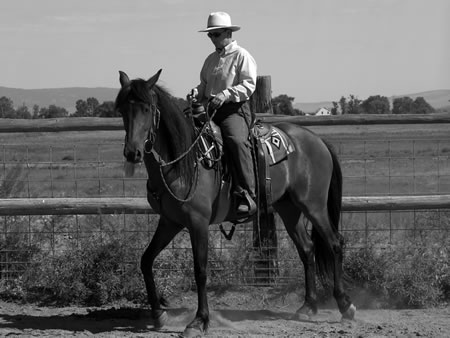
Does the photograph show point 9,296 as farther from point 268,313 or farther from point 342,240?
point 342,240

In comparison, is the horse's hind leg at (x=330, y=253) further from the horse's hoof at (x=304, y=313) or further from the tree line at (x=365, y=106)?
the tree line at (x=365, y=106)

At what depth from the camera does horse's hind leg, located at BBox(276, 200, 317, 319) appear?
754cm

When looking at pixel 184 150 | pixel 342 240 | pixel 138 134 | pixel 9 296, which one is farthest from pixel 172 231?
pixel 9 296

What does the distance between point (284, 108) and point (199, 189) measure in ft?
33.8

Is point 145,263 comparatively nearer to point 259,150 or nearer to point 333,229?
point 259,150

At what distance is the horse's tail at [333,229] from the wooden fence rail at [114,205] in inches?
13.0

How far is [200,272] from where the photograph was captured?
6574 millimetres

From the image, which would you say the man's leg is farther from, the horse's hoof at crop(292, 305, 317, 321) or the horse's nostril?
the horse's hoof at crop(292, 305, 317, 321)

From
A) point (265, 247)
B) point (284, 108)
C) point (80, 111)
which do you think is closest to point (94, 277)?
point (265, 247)

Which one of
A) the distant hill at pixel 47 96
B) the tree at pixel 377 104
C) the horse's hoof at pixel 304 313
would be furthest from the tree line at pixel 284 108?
the distant hill at pixel 47 96

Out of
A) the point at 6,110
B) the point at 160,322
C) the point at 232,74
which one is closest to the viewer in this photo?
the point at 232,74

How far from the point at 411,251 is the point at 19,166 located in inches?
183

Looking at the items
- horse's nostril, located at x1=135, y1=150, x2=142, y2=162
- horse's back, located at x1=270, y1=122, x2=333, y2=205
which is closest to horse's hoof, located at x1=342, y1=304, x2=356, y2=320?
horse's back, located at x1=270, y1=122, x2=333, y2=205

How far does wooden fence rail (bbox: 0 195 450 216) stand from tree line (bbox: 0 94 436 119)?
1.05 metres
